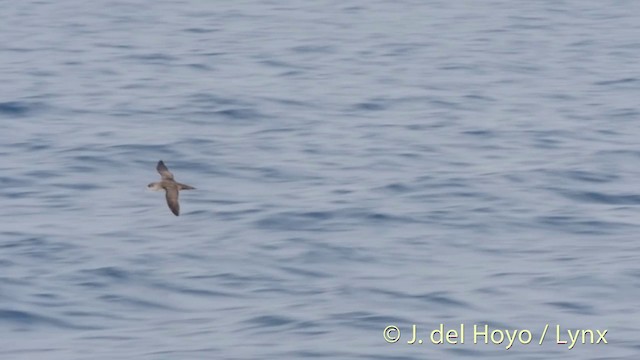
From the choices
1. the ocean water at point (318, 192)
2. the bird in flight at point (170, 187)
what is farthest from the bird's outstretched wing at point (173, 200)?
the ocean water at point (318, 192)

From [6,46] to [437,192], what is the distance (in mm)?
9558

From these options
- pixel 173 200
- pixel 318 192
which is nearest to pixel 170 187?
pixel 173 200

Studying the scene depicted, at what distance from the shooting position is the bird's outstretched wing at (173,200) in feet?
38.6

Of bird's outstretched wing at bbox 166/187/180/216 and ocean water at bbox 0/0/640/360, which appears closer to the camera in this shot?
ocean water at bbox 0/0/640/360

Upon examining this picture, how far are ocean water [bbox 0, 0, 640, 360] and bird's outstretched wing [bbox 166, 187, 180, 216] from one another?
35cm

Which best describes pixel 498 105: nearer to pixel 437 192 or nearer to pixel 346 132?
pixel 346 132

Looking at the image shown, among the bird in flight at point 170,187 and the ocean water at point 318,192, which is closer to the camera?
the ocean water at point 318,192

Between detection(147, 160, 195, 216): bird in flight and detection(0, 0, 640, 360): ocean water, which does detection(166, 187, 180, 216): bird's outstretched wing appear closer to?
detection(147, 160, 195, 216): bird in flight

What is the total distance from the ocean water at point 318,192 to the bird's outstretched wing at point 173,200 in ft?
1.15

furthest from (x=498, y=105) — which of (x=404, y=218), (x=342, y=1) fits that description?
(x=342, y=1)

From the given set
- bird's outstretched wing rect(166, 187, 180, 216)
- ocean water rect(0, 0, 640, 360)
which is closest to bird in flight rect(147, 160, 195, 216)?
bird's outstretched wing rect(166, 187, 180, 216)

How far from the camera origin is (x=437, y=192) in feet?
44.4

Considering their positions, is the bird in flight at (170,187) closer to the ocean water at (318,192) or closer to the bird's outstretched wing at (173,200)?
the bird's outstretched wing at (173,200)

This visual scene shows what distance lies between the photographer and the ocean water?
411 inches
